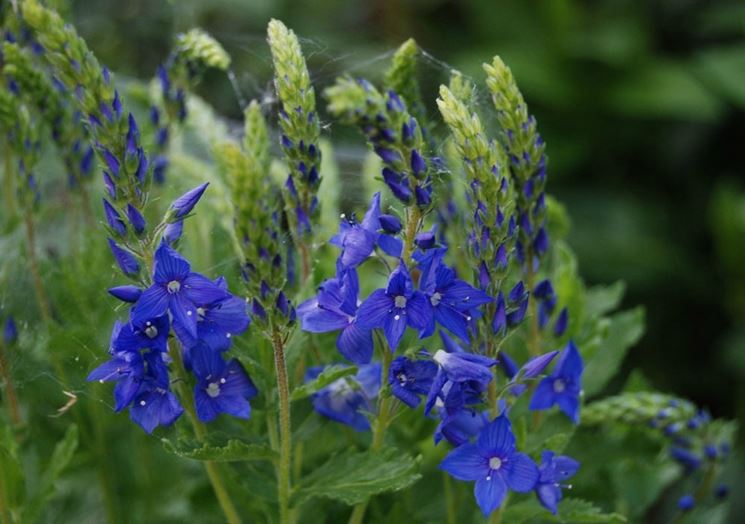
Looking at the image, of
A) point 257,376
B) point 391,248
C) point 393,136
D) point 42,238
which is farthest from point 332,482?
point 42,238

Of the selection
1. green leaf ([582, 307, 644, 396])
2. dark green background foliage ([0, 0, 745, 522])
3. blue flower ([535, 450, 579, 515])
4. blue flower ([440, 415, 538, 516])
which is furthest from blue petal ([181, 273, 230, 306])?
dark green background foliage ([0, 0, 745, 522])

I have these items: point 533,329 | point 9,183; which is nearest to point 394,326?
point 533,329

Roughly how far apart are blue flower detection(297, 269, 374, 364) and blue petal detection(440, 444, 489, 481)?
5.8 inches

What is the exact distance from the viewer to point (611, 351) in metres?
1.78

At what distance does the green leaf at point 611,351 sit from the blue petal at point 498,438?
0.49 m

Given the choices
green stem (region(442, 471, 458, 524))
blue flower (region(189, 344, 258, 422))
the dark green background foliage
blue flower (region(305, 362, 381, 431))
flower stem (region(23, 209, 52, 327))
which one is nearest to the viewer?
blue flower (region(189, 344, 258, 422))

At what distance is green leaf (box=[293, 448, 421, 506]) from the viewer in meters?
1.26

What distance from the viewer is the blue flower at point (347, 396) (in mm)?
1403

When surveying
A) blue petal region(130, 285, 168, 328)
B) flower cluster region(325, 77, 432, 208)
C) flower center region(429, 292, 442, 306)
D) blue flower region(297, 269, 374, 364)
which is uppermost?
flower cluster region(325, 77, 432, 208)

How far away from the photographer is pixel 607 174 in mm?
3775

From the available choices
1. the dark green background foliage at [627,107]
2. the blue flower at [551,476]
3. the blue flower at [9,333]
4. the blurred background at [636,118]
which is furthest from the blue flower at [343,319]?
Result: the blurred background at [636,118]

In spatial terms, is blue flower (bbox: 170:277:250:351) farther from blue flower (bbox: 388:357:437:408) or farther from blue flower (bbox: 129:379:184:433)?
blue flower (bbox: 388:357:437:408)

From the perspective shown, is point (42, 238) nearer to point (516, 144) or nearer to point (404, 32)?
point (516, 144)

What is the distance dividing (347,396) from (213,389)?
206 mm
